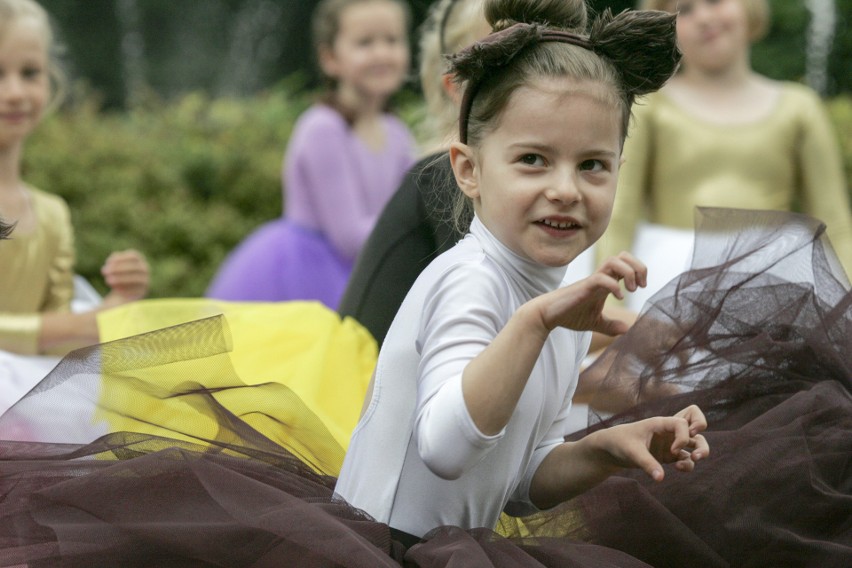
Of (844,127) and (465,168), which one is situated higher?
(465,168)

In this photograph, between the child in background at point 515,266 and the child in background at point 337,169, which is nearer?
the child in background at point 515,266

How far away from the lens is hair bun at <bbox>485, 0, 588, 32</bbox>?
1954 millimetres

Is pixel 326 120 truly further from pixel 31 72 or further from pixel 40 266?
pixel 40 266

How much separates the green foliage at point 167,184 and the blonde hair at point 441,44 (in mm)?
3157

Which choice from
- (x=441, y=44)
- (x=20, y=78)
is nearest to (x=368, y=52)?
(x=20, y=78)

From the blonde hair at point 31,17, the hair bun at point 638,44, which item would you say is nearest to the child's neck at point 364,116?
the blonde hair at point 31,17

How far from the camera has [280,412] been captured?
202 cm

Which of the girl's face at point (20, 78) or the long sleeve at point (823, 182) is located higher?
the girl's face at point (20, 78)

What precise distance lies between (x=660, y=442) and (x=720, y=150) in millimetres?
2928

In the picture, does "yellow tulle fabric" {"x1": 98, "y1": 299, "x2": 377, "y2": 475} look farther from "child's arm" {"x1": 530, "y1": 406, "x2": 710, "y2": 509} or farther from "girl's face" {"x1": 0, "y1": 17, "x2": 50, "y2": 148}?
"girl's face" {"x1": 0, "y1": 17, "x2": 50, "y2": 148}

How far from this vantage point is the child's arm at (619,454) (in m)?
1.75

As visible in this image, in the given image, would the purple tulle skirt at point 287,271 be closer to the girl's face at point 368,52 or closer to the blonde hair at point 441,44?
the girl's face at point 368,52

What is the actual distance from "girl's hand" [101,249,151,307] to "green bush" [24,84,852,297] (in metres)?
3.49

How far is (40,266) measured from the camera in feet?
12.6
